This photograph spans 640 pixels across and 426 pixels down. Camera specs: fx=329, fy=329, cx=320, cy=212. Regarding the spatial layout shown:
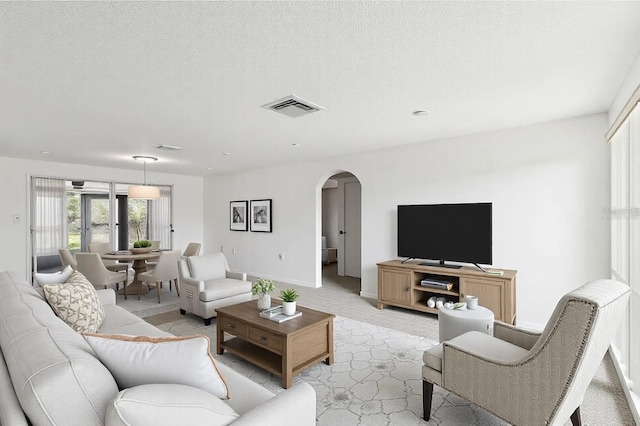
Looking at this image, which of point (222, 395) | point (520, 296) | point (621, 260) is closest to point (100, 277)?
point (222, 395)

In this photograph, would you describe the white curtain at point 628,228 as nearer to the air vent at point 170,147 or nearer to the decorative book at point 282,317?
the decorative book at point 282,317

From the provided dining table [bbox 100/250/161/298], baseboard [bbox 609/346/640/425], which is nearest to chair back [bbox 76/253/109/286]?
dining table [bbox 100/250/161/298]

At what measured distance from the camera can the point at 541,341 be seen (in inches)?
65.3

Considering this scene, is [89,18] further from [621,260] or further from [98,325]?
[621,260]

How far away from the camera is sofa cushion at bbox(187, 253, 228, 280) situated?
436 centimetres

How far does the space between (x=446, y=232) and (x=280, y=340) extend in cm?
268

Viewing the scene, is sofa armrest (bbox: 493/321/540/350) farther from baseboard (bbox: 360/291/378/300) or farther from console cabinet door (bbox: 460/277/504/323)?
baseboard (bbox: 360/291/378/300)

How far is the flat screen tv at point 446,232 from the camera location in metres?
3.99

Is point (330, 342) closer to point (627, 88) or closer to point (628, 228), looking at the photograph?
point (628, 228)

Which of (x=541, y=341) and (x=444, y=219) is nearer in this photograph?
(x=541, y=341)

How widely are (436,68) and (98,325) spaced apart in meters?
3.14

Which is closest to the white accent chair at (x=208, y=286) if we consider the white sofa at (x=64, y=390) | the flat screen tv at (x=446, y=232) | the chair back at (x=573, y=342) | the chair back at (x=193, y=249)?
the chair back at (x=193, y=249)

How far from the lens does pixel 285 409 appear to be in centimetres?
124

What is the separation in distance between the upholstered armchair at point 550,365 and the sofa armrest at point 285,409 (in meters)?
1.05
